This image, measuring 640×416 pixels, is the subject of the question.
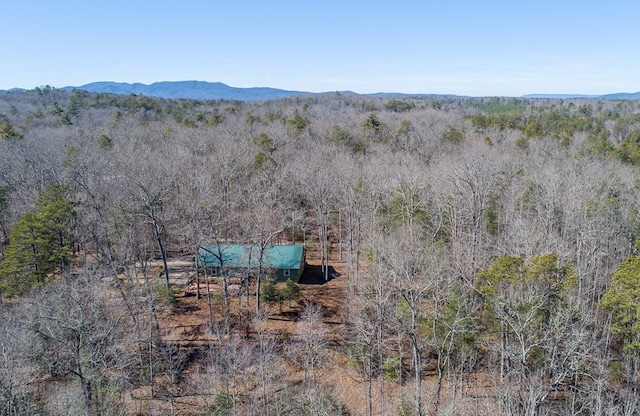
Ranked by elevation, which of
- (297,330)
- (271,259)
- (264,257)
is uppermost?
(264,257)

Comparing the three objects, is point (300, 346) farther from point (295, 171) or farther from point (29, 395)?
point (295, 171)

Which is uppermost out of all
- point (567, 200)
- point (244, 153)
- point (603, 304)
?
point (244, 153)

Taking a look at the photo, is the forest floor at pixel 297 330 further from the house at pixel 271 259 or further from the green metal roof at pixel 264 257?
the green metal roof at pixel 264 257

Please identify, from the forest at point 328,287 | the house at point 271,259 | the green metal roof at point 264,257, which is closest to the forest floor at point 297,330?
the forest at point 328,287

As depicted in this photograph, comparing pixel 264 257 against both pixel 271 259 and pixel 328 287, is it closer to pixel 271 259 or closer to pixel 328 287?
pixel 271 259

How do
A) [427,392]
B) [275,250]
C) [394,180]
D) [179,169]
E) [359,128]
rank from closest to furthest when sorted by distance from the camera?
[427,392], [275,250], [394,180], [179,169], [359,128]

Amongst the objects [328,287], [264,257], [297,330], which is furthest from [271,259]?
[297,330]

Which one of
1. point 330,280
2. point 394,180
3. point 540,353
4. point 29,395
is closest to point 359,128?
point 394,180

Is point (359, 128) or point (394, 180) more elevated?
point (359, 128)

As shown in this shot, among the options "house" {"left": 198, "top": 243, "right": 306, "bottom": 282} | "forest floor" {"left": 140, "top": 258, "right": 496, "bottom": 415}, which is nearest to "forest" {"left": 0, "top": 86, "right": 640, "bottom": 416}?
"forest floor" {"left": 140, "top": 258, "right": 496, "bottom": 415}
